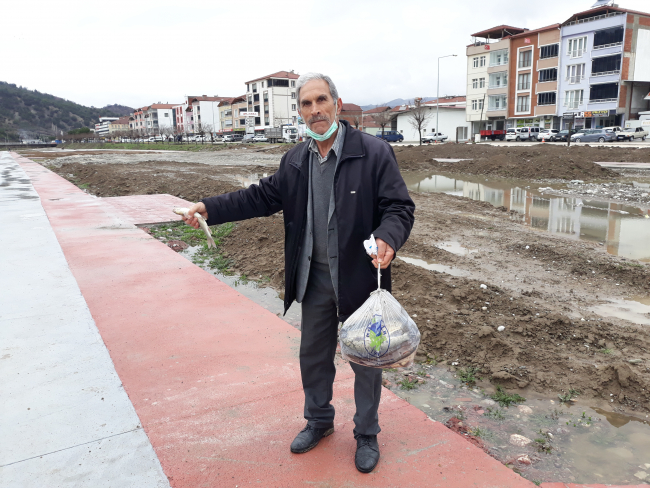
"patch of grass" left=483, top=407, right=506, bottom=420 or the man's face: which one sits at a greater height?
the man's face

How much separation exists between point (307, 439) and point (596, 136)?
4447 centimetres

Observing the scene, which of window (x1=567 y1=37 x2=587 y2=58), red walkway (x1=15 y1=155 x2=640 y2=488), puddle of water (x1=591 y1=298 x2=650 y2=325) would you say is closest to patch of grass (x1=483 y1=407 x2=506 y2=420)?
red walkway (x1=15 y1=155 x2=640 y2=488)

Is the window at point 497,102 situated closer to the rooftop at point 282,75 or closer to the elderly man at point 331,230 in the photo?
the rooftop at point 282,75

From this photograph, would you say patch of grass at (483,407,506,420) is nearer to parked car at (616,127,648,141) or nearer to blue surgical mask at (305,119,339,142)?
blue surgical mask at (305,119,339,142)

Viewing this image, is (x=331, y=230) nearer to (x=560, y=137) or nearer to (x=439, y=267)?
(x=439, y=267)

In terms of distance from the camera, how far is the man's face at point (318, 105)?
2.57 meters

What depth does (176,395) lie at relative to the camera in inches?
Answer: 132

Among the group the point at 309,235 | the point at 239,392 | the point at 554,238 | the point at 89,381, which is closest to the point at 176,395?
the point at 239,392

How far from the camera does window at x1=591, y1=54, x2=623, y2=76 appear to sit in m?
48.4

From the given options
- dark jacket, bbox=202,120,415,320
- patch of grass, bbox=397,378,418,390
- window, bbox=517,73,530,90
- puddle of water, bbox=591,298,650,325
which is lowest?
puddle of water, bbox=591,298,650,325

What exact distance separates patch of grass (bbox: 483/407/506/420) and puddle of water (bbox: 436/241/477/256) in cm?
476

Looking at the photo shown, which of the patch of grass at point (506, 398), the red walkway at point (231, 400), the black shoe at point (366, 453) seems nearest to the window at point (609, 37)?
the red walkway at point (231, 400)

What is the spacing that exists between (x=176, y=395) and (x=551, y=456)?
7.64 ft

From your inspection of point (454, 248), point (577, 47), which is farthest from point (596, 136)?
point (454, 248)
